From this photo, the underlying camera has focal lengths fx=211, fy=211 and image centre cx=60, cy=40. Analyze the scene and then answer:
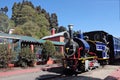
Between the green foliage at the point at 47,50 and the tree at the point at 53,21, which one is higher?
the tree at the point at 53,21

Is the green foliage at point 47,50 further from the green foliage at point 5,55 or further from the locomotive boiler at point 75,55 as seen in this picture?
the locomotive boiler at point 75,55

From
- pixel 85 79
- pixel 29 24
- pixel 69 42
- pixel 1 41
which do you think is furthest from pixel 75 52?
pixel 29 24

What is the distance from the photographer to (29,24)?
206 ft

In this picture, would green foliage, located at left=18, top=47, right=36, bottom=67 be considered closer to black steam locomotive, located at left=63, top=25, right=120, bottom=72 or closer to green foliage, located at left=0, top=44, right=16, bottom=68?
green foliage, located at left=0, top=44, right=16, bottom=68

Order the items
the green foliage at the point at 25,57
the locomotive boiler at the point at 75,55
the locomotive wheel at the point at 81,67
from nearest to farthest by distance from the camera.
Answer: the locomotive boiler at the point at 75,55
the locomotive wheel at the point at 81,67
the green foliage at the point at 25,57

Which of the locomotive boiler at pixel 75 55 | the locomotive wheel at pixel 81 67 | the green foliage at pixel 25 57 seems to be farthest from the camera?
the green foliage at pixel 25 57

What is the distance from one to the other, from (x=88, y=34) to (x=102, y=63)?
3.41 m

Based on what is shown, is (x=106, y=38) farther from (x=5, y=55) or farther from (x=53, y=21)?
(x=53, y=21)

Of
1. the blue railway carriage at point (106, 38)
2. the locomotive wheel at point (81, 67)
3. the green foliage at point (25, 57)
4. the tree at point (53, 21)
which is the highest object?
the tree at point (53, 21)

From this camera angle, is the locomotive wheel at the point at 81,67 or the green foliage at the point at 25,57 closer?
the locomotive wheel at the point at 81,67

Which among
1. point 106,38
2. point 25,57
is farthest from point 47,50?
point 106,38

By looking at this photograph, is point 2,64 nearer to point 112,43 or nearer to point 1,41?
point 1,41

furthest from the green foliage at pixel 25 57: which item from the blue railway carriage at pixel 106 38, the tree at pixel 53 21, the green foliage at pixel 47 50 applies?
the tree at pixel 53 21

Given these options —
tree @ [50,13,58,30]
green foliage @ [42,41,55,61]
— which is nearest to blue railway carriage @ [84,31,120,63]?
green foliage @ [42,41,55,61]
